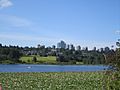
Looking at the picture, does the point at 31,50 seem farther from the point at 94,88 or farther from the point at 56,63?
the point at 94,88


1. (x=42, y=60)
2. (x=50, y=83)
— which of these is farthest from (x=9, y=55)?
(x=50, y=83)

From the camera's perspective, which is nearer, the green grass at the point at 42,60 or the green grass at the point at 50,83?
the green grass at the point at 50,83

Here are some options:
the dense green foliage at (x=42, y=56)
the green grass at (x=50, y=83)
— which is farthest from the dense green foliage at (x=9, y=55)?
the green grass at (x=50, y=83)

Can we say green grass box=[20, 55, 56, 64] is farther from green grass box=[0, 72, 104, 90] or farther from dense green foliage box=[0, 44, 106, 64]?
green grass box=[0, 72, 104, 90]

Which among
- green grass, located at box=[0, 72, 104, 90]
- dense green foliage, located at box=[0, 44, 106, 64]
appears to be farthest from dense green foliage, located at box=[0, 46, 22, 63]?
green grass, located at box=[0, 72, 104, 90]

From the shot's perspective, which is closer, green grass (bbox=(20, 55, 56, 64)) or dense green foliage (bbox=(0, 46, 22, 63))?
dense green foliage (bbox=(0, 46, 22, 63))

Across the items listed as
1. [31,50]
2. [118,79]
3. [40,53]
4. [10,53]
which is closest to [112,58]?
[118,79]

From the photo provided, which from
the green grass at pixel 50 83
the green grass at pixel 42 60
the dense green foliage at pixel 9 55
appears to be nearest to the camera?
the green grass at pixel 50 83

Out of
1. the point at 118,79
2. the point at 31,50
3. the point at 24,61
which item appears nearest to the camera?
the point at 118,79

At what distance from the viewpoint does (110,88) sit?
11.5 m

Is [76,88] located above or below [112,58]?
below

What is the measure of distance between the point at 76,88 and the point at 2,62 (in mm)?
125762

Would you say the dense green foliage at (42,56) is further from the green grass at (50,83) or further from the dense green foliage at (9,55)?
the green grass at (50,83)

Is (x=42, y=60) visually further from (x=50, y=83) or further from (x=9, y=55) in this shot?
(x=50, y=83)
